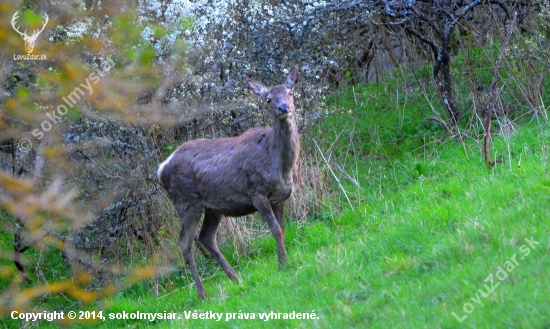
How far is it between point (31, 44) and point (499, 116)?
7.46 meters

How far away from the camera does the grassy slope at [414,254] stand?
6.03m

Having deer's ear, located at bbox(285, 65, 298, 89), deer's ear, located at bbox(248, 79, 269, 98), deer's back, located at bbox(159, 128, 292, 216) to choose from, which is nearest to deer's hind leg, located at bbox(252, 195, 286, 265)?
deer's back, located at bbox(159, 128, 292, 216)

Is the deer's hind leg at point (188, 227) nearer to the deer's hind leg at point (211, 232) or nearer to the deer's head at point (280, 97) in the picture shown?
the deer's hind leg at point (211, 232)

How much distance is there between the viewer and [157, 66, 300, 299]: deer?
379 inches

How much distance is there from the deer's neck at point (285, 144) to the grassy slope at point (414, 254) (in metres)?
1.16

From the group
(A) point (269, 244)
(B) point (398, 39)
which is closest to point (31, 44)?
(A) point (269, 244)

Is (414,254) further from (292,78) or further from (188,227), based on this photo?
(188,227)

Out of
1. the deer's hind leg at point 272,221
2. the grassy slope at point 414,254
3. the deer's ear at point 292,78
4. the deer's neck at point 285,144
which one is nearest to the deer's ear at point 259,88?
the deer's ear at point 292,78

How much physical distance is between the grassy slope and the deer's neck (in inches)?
45.8

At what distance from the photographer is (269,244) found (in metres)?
10.7

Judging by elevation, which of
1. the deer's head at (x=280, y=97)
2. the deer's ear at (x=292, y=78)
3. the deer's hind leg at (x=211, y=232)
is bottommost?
the deer's hind leg at (x=211, y=232)

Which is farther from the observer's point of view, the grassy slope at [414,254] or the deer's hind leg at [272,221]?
the deer's hind leg at [272,221]

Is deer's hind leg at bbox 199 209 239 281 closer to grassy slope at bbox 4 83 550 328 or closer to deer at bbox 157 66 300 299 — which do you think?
deer at bbox 157 66 300 299

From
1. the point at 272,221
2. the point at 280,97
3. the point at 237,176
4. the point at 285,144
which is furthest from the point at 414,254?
the point at 237,176
